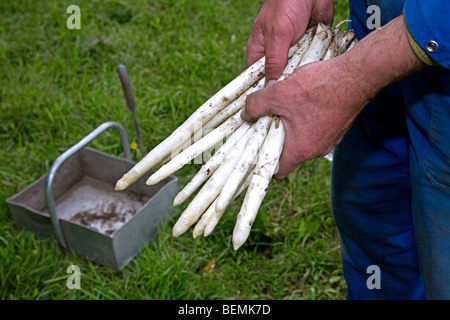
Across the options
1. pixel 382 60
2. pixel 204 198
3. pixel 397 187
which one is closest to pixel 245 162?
pixel 204 198

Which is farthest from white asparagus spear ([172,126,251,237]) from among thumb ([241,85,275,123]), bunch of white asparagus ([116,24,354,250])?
thumb ([241,85,275,123])

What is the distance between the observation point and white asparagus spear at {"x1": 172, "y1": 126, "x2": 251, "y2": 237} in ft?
4.25

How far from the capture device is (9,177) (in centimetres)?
275

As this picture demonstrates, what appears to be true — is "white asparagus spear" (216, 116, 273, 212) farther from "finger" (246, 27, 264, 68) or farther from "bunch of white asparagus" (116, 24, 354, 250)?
"finger" (246, 27, 264, 68)

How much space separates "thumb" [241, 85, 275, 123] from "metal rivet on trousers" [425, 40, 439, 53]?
1.18 ft

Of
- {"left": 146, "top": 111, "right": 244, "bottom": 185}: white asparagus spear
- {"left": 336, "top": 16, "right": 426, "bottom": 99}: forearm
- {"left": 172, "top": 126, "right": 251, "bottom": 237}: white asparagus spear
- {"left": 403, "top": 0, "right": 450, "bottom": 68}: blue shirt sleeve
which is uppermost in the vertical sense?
{"left": 403, "top": 0, "right": 450, "bottom": 68}: blue shirt sleeve

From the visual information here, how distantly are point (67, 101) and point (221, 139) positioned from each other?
1.97 metres

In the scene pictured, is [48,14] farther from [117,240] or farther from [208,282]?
[208,282]

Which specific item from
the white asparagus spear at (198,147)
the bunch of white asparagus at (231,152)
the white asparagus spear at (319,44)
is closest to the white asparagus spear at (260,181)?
the bunch of white asparagus at (231,152)

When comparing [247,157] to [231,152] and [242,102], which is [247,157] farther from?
[242,102]

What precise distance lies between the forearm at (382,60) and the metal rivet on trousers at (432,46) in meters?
0.04

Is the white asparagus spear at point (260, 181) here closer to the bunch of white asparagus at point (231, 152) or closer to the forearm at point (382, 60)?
the bunch of white asparagus at point (231, 152)

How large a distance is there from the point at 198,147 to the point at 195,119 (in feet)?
0.31
